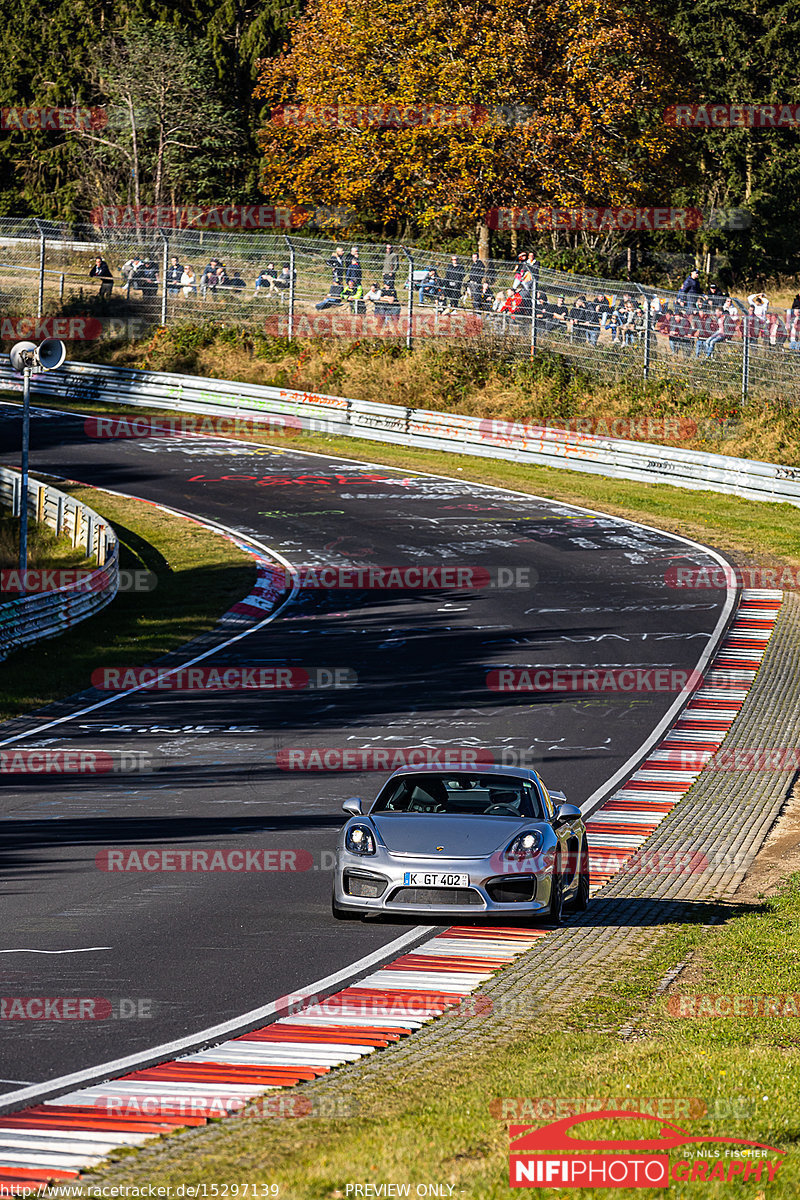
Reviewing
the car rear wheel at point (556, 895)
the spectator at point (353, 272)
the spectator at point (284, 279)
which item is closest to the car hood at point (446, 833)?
the car rear wheel at point (556, 895)

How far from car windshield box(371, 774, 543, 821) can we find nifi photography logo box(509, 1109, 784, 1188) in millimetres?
5926

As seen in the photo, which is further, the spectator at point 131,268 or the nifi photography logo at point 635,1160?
the spectator at point 131,268

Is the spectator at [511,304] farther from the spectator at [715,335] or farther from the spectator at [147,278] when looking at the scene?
the spectator at [147,278]

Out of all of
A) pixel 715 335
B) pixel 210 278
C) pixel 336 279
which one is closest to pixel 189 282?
pixel 210 278

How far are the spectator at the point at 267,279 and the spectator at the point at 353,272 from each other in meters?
2.79

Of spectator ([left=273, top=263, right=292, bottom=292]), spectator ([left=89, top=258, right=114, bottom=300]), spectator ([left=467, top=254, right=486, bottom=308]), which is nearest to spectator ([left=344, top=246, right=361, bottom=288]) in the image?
spectator ([left=273, top=263, right=292, bottom=292])

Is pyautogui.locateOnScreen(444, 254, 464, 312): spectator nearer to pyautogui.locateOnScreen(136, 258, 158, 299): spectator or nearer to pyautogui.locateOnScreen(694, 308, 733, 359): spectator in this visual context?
pyautogui.locateOnScreen(694, 308, 733, 359): spectator

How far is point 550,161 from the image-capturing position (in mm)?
48906

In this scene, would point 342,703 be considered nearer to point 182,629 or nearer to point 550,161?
point 182,629

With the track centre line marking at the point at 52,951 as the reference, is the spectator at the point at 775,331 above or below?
above

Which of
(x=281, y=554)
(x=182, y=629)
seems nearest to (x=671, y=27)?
(x=281, y=554)

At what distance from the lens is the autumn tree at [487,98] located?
157ft

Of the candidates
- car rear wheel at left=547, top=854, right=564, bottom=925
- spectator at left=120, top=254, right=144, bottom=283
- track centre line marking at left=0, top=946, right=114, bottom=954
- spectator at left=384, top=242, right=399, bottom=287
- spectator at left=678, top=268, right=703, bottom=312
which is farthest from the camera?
spectator at left=120, top=254, right=144, bottom=283

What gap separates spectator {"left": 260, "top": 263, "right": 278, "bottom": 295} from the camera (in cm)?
4734
